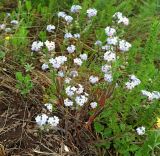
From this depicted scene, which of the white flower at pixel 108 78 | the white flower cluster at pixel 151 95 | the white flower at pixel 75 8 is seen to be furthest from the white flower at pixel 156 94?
the white flower at pixel 75 8

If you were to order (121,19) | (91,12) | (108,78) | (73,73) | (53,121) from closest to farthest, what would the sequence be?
(53,121) → (108,78) → (73,73) → (121,19) → (91,12)

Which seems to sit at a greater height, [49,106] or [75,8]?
[75,8]

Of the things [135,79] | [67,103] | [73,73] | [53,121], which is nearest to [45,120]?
[53,121]

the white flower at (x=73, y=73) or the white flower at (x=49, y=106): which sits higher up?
the white flower at (x=73, y=73)

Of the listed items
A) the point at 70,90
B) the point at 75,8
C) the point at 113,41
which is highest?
the point at 75,8

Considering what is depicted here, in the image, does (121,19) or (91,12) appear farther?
(91,12)

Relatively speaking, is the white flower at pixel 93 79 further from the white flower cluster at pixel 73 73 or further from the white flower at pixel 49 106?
the white flower at pixel 49 106

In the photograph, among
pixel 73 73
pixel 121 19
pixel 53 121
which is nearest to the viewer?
pixel 53 121

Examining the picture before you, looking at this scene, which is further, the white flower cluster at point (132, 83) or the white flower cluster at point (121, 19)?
the white flower cluster at point (121, 19)

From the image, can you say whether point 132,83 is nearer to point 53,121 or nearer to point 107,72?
point 107,72

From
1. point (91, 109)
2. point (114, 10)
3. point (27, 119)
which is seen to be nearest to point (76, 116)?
point (91, 109)

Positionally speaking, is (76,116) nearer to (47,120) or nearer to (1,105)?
(47,120)
